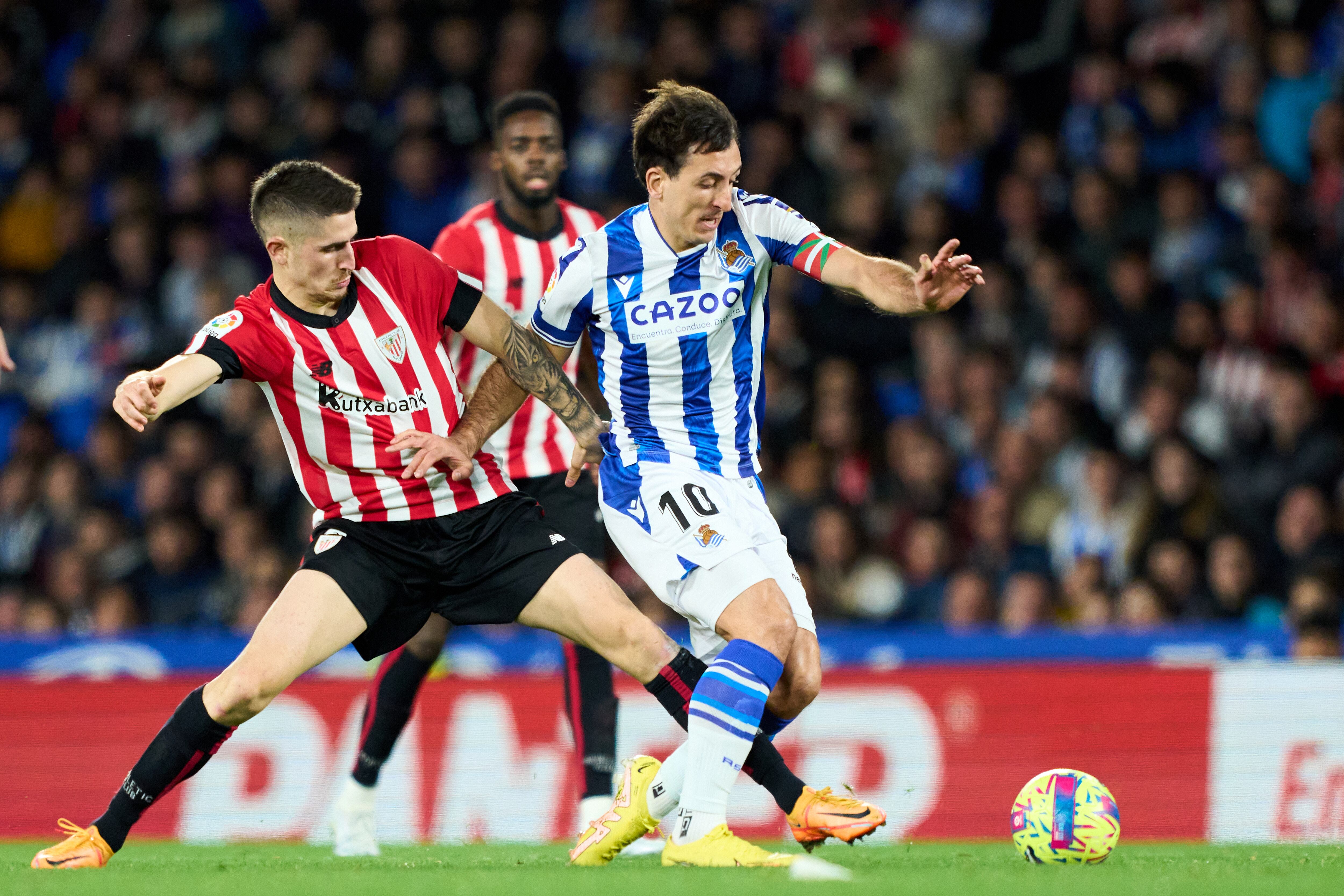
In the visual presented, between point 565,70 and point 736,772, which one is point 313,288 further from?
point 565,70

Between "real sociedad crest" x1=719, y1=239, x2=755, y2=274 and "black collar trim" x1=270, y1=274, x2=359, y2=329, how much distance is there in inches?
47.7

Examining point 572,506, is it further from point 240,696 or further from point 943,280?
point 943,280

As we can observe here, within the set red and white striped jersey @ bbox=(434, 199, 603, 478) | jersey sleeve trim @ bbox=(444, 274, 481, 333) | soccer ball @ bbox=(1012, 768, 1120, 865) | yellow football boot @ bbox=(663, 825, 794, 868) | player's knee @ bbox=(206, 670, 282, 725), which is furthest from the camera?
red and white striped jersey @ bbox=(434, 199, 603, 478)

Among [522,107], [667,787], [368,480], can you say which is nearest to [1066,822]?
[667,787]

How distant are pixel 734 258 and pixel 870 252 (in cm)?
552

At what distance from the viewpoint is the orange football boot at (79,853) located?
16.2 feet

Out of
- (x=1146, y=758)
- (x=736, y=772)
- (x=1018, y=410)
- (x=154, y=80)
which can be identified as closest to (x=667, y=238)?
(x=736, y=772)

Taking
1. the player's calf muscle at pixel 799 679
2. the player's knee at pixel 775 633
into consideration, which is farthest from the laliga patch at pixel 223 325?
the player's calf muscle at pixel 799 679

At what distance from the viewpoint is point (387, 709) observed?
6355 mm

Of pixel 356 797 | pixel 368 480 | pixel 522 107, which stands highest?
pixel 522 107

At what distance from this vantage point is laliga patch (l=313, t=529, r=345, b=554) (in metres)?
5.14

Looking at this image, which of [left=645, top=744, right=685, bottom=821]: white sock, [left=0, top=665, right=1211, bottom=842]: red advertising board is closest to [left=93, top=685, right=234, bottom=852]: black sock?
[left=645, top=744, right=685, bottom=821]: white sock

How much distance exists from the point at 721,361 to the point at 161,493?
20.1 feet

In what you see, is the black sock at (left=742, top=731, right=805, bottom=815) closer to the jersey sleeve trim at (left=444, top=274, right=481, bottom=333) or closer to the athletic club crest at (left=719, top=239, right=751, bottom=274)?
the athletic club crest at (left=719, top=239, right=751, bottom=274)
